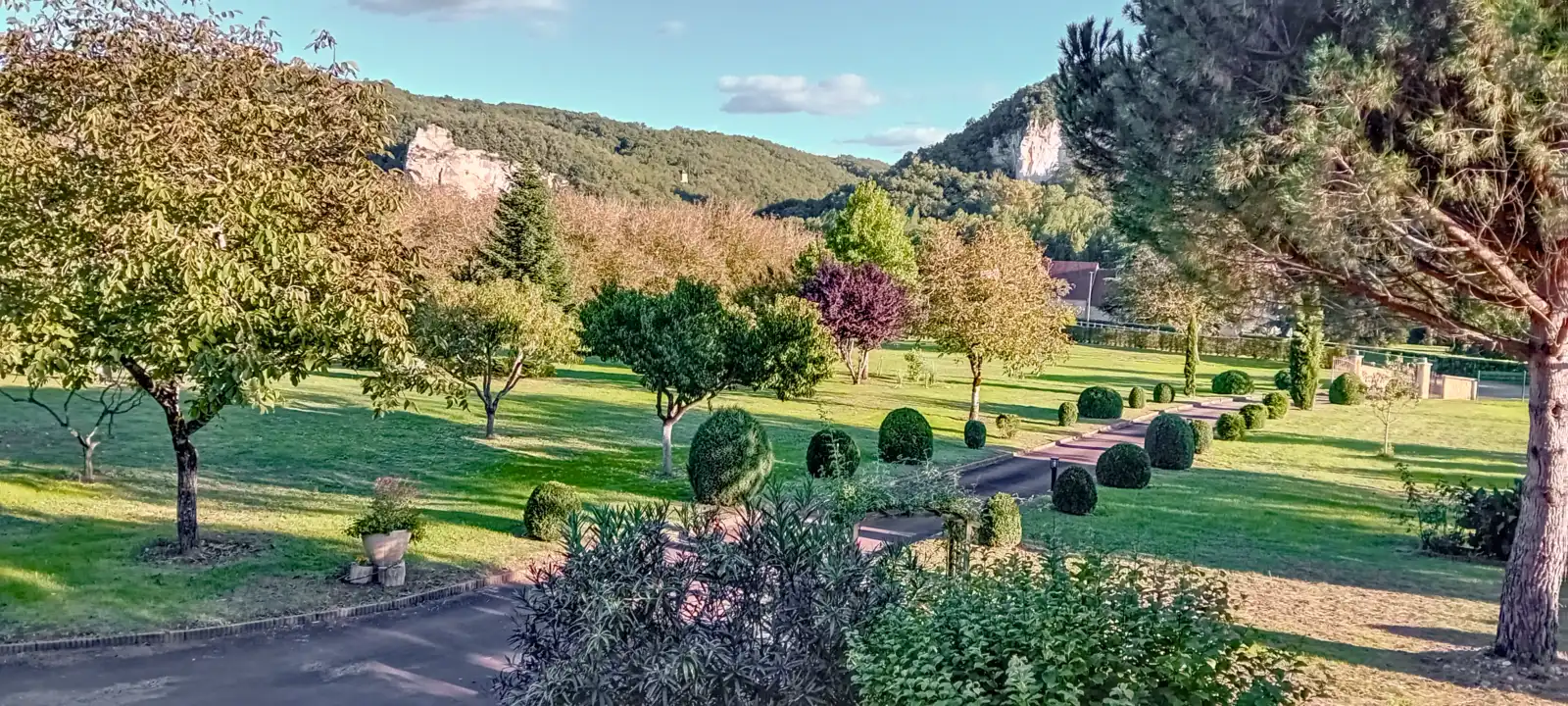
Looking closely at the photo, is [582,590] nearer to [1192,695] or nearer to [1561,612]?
[1192,695]

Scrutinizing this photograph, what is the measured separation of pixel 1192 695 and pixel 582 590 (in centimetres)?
436

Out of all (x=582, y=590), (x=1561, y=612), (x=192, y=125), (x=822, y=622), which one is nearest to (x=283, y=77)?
(x=192, y=125)

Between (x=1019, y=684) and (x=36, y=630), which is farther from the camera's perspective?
(x=36, y=630)

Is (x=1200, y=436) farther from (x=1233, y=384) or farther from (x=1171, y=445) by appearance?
(x=1233, y=384)

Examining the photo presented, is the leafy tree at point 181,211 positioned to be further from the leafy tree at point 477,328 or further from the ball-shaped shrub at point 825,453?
the leafy tree at point 477,328

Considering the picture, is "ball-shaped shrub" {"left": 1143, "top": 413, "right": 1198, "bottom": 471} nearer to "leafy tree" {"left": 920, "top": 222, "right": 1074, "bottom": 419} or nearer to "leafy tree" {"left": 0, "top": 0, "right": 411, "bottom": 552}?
"leafy tree" {"left": 920, "top": 222, "right": 1074, "bottom": 419}

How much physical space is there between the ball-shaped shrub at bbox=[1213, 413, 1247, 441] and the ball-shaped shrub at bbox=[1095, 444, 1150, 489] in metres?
10.1

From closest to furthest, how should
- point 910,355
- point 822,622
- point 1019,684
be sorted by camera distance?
point 1019,684 → point 822,622 → point 910,355

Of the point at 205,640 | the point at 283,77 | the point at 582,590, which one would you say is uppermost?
the point at 283,77

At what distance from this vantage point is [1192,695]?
6305 millimetres

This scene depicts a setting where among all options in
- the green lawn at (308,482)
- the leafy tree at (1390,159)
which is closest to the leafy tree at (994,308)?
the green lawn at (308,482)

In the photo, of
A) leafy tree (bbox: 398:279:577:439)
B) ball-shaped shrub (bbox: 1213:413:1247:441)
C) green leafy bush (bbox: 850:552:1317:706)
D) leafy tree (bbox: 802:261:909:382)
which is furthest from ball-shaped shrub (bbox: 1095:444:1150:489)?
→ leafy tree (bbox: 802:261:909:382)

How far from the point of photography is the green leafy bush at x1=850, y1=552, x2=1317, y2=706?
619 centimetres

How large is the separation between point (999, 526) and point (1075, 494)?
351cm
